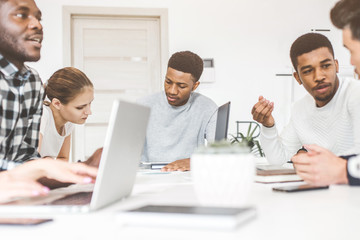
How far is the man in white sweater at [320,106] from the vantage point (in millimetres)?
1896

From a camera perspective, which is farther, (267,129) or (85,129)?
(85,129)

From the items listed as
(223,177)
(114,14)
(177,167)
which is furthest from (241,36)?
(223,177)

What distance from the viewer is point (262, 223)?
65 cm

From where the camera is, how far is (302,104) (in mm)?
2215

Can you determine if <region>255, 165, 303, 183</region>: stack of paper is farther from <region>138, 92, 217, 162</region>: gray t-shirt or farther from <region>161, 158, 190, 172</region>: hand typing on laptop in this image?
<region>138, 92, 217, 162</region>: gray t-shirt

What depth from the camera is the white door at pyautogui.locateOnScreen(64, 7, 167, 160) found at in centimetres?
404

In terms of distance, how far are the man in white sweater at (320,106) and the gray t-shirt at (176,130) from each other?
1.64 ft

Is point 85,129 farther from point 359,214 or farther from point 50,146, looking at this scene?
point 359,214

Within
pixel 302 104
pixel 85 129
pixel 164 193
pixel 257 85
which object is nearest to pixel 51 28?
pixel 85 129

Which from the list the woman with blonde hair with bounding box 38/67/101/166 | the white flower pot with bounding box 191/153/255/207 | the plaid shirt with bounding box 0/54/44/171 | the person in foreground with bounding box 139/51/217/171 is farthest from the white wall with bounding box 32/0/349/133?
the white flower pot with bounding box 191/153/255/207

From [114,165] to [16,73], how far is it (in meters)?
0.70

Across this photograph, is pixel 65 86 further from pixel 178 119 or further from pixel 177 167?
A: pixel 177 167

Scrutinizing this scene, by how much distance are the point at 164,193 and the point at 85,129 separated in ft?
10.3

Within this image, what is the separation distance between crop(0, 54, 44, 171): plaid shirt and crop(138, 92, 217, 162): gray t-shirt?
1060 mm
